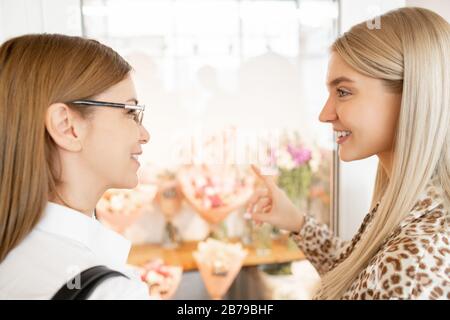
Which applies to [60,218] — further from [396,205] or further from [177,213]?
[177,213]

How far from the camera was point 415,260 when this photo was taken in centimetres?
81

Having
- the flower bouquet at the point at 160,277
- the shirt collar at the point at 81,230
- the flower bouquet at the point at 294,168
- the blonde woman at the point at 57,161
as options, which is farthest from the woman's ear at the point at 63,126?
the flower bouquet at the point at 294,168

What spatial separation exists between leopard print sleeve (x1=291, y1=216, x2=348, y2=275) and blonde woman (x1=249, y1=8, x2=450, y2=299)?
0.28 metres

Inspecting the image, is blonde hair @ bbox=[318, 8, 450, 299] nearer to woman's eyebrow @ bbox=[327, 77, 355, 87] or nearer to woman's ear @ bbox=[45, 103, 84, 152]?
woman's eyebrow @ bbox=[327, 77, 355, 87]

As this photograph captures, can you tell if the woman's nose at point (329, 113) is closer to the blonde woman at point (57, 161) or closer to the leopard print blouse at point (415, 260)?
the leopard print blouse at point (415, 260)

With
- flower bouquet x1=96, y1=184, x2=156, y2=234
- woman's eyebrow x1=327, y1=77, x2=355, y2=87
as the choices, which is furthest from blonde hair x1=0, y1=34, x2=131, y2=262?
flower bouquet x1=96, y1=184, x2=156, y2=234

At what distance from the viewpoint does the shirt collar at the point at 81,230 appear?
2.53ft

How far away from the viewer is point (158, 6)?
4.80 feet

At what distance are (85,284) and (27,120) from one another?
317 millimetres

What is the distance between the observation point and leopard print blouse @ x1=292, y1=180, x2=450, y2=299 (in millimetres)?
805

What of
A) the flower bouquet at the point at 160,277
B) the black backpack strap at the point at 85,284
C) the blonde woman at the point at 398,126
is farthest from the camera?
the flower bouquet at the point at 160,277

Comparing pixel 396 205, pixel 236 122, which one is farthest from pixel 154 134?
pixel 396 205

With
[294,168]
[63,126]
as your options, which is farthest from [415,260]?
[294,168]

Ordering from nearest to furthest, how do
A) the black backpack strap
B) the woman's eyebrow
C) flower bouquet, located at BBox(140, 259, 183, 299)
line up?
the black backpack strap < the woman's eyebrow < flower bouquet, located at BBox(140, 259, 183, 299)
